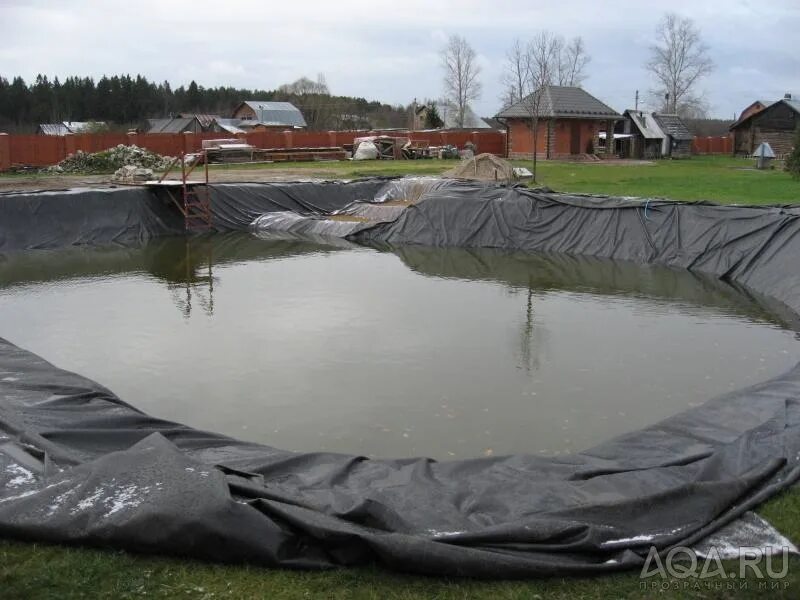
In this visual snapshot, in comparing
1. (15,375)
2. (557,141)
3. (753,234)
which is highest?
(557,141)

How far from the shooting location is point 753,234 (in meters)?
11.6

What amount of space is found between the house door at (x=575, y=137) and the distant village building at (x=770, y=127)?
11.2 metres

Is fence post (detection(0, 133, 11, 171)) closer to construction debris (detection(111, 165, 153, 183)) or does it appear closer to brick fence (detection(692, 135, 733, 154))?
construction debris (detection(111, 165, 153, 183))

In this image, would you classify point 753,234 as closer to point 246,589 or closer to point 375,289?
point 375,289

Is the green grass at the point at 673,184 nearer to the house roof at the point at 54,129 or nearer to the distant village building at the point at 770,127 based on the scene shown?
the distant village building at the point at 770,127

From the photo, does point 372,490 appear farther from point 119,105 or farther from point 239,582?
point 119,105

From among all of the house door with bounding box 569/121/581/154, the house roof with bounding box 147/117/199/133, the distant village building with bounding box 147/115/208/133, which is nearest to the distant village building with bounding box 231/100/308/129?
the distant village building with bounding box 147/115/208/133

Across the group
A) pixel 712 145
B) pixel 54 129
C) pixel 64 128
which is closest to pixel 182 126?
pixel 54 129

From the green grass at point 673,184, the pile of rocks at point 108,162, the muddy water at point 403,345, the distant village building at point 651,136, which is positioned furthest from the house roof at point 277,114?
the muddy water at point 403,345

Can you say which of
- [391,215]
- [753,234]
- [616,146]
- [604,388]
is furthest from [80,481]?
[616,146]

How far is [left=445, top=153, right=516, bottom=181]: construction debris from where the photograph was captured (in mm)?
21719

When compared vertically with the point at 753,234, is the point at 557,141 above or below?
above

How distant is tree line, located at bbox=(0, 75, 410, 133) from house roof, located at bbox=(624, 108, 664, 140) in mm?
27302

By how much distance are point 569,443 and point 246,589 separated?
9.52 ft
